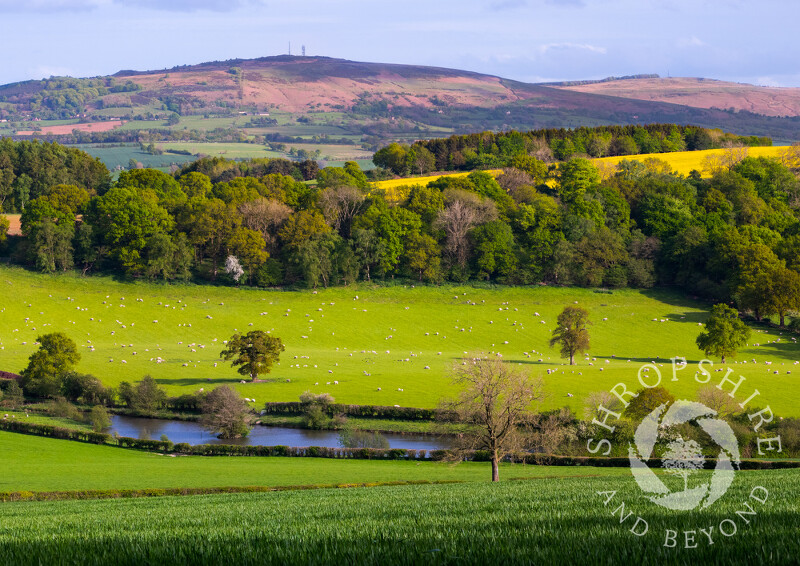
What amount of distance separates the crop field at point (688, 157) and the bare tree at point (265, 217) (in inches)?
2321

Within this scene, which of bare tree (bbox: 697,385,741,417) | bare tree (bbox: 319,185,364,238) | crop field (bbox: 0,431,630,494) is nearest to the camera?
crop field (bbox: 0,431,630,494)

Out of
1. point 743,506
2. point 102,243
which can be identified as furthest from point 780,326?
point 743,506

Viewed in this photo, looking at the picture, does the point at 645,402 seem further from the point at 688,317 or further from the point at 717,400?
the point at 688,317

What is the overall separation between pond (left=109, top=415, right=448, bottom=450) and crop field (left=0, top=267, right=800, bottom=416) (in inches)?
190

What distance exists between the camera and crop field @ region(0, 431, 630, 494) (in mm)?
36906

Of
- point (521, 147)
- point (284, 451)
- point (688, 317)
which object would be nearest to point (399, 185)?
point (521, 147)

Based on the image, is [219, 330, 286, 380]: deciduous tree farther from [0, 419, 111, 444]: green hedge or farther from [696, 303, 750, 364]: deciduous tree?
[696, 303, 750, 364]: deciduous tree

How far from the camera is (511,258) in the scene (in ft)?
346

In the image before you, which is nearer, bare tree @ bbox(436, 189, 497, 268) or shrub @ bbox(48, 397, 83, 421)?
shrub @ bbox(48, 397, 83, 421)

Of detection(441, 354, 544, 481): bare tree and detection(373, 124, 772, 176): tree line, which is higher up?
detection(373, 124, 772, 176): tree line

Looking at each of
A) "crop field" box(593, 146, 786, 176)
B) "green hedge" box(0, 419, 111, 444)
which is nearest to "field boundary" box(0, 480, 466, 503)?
"green hedge" box(0, 419, 111, 444)

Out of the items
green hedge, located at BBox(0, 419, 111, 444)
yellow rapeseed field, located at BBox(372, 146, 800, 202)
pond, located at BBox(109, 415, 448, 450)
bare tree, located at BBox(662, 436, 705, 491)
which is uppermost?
yellow rapeseed field, located at BBox(372, 146, 800, 202)

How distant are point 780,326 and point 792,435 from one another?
50.3 meters

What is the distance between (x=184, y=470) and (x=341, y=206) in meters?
76.1
